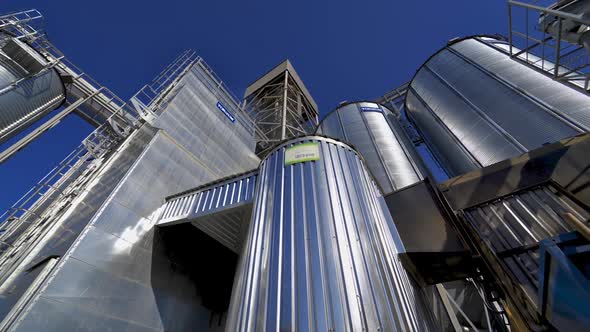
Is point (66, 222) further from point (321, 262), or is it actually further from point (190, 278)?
point (321, 262)

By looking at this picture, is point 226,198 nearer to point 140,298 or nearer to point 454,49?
point 140,298

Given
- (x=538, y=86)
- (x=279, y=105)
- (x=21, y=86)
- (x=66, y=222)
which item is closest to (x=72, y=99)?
(x=21, y=86)

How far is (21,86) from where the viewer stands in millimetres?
6469

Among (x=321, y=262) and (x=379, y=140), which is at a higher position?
(x=379, y=140)

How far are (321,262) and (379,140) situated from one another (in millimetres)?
7033

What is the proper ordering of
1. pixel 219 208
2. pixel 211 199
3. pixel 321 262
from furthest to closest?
pixel 211 199
pixel 219 208
pixel 321 262

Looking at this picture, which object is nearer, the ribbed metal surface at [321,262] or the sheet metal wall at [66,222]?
the ribbed metal surface at [321,262]

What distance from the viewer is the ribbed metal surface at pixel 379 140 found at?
7637 mm

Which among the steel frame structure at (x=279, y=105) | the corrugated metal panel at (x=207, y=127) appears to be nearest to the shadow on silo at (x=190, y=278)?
the corrugated metal panel at (x=207, y=127)

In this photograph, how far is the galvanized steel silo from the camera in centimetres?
615

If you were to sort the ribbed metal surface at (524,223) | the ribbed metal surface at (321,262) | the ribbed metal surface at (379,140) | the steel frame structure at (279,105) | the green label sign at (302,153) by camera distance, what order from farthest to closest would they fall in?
the steel frame structure at (279,105) < the ribbed metal surface at (379,140) < the green label sign at (302,153) < the ribbed metal surface at (524,223) < the ribbed metal surface at (321,262)

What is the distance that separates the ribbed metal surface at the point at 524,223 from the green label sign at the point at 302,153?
302cm

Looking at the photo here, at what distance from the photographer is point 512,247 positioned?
3600mm

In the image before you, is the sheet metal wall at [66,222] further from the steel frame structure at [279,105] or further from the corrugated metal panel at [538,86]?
the corrugated metal panel at [538,86]
